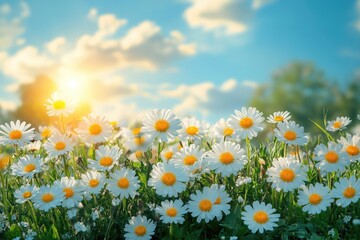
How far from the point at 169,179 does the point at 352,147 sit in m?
1.22

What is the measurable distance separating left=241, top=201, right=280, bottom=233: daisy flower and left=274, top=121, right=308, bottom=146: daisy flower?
1.46ft

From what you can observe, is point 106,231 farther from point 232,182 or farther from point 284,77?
point 284,77

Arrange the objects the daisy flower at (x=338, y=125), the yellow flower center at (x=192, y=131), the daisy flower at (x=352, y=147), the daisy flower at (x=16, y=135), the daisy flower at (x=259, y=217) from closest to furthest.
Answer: the daisy flower at (x=259, y=217) < the daisy flower at (x=352, y=147) < the daisy flower at (x=16, y=135) < the yellow flower center at (x=192, y=131) < the daisy flower at (x=338, y=125)

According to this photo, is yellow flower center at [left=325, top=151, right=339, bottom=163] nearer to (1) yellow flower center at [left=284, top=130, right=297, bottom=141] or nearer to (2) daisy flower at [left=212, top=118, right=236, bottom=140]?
(1) yellow flower center at [left=284, top=130, right=297, bottom=141]

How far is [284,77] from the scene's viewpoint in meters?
33.4

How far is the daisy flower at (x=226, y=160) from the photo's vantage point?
297 centimetres

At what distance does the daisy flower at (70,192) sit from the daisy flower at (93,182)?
0.13ft

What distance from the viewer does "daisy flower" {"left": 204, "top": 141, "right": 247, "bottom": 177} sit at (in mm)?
2971

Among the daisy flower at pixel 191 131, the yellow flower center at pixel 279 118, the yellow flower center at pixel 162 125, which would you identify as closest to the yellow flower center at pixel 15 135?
the yellow flower center at pixel 162 125

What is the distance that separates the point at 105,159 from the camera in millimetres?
3027

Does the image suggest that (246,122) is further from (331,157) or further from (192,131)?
(331,157)

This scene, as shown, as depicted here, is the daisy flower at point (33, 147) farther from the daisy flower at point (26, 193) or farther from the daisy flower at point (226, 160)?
the daisy flower at point (226, 160)

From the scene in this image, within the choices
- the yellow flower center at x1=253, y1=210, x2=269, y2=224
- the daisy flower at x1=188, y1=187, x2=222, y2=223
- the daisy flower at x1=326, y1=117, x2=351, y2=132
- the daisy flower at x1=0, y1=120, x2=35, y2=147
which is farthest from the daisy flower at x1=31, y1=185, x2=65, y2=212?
the daisy flower at x1=326, y1=117, x2=351, y2=132

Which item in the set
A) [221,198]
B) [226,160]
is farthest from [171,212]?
[226,160]
